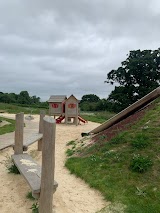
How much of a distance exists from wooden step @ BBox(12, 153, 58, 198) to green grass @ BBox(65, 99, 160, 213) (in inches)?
47.1

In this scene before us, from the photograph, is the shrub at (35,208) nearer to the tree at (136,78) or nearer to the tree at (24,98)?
the tree at (136,78)

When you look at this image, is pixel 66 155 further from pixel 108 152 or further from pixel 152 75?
pixel 152 75

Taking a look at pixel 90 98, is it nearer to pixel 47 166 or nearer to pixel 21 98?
pixel 21 98

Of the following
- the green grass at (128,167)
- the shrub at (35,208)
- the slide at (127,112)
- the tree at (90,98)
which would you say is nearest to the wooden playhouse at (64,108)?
the slide at (127,112)

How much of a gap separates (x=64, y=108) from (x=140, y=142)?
11.8 meters

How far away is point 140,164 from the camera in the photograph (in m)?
5.67

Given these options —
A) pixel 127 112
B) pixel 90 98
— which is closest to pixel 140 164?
pixel 127 112

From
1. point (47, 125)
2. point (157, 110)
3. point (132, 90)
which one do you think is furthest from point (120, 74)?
point (47, 125)

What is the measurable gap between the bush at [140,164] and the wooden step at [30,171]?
1.98 m

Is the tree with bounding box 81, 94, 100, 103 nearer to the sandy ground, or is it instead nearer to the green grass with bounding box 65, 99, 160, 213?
the green grass with bounding box 65, 99, 160, 213

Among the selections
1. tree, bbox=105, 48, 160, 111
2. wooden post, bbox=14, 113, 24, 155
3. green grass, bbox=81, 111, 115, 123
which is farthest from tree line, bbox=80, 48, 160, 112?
wooden post, bbox=14, 113, 24, 155

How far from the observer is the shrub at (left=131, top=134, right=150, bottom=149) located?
652 centimetres

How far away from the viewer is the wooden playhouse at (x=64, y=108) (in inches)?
686

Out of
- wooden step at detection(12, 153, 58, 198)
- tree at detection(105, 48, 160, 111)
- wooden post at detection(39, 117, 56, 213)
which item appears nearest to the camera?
wooden post at detection(39, 117, 56, 213)
